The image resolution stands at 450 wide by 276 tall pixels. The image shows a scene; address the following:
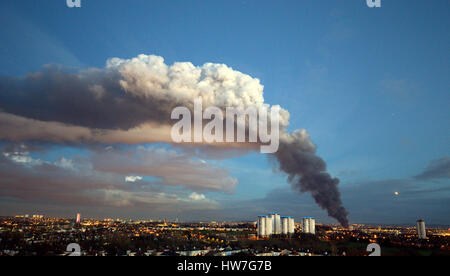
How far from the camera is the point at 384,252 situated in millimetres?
73062

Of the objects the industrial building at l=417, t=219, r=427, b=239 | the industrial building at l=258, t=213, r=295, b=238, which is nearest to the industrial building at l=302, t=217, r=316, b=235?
the industrial building at l=258, t=213, r=295, b=238

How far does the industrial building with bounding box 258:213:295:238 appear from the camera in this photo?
114250 millimetres

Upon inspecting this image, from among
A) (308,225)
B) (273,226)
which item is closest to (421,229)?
(308,225)

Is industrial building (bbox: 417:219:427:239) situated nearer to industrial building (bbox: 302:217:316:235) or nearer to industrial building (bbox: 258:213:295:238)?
industrial building (bbox: 302:217:316:235)

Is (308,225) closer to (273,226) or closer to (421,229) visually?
(273,226)

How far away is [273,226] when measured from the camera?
118750 mm

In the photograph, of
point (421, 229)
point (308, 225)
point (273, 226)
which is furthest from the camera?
point (273, 226)

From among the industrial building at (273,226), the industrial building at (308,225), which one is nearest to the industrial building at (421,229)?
the industrial building at (308,225)
